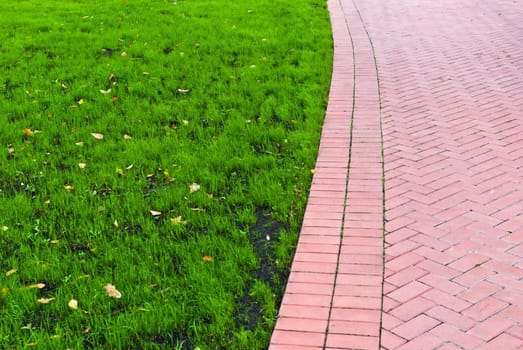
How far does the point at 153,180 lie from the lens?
17.2ft

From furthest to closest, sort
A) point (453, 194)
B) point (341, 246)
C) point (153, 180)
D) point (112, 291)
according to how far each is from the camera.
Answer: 1. point (153, 180)
2. point (453, 194)
3. point (341, 246)
4. point (112, 291)

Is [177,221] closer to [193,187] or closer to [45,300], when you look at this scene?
[193,187]

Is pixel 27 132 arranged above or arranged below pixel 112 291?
above

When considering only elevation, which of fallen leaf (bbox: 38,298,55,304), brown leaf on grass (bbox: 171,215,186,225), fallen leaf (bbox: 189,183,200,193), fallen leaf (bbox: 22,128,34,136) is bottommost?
fallen leaf (bbox: 38,298,55,304)

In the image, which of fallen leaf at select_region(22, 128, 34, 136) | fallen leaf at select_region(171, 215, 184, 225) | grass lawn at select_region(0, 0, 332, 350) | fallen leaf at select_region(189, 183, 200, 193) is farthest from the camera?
fallen leaf at select_region(22, 128, 34, 136)

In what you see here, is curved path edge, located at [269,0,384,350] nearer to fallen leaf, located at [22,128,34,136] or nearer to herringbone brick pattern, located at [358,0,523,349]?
herringbone brick pattern, located at [358,0,523,349]

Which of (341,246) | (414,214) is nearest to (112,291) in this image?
(341,246)

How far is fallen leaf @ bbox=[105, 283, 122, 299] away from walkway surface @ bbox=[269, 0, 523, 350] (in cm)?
91

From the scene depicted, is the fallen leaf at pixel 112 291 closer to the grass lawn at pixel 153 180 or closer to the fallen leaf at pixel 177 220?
the grass lawn at pixel 153 180

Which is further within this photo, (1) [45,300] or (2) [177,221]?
(2) [177,221]

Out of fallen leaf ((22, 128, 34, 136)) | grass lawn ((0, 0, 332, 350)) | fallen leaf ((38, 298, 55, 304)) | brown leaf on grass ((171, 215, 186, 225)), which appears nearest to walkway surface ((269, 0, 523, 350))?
grass lawn ((0, 0, 332, 350))

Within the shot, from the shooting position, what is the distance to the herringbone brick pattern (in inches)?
136

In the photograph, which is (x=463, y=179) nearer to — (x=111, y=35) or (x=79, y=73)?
(x=79, y=73)

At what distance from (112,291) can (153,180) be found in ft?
5.18
